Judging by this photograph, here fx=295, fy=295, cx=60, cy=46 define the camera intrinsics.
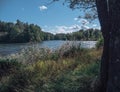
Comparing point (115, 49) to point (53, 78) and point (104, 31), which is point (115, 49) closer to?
point (104, 31)

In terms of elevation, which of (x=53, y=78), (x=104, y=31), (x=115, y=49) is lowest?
(x=53, y=78)

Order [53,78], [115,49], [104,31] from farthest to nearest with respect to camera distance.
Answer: [53,78], [104,31], [115,49]

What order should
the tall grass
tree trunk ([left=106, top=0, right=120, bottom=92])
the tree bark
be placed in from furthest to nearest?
the tall grass, the tree bark, tree trunk ([left=106, top=0, right=120, bottom=92])

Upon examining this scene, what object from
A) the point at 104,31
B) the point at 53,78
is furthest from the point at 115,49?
the point at 53,78

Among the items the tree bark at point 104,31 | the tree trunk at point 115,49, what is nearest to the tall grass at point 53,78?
the tree bark at point 104,31

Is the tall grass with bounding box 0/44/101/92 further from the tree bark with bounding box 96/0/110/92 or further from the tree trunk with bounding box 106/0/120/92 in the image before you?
the tree trunk with bounding box 106/0/120/92

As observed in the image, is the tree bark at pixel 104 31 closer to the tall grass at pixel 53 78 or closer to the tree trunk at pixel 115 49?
the tall grass at pixel 53 78

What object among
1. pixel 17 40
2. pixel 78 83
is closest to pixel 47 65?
pixel 78 83

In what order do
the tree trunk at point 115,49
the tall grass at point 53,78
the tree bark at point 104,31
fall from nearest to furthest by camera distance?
the tree trunk at point 115,49
the tree bark at point 104,31
the tall grass at point 53,78

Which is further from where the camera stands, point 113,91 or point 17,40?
point 17,40

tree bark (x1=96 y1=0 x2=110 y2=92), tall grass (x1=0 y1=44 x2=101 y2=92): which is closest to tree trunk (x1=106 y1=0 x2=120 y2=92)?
tree bark (x1=96 y1=0 x2=110 y2=92)

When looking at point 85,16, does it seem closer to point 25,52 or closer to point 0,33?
point 25,52

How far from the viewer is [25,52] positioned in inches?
562

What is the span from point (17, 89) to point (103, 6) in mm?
3438
